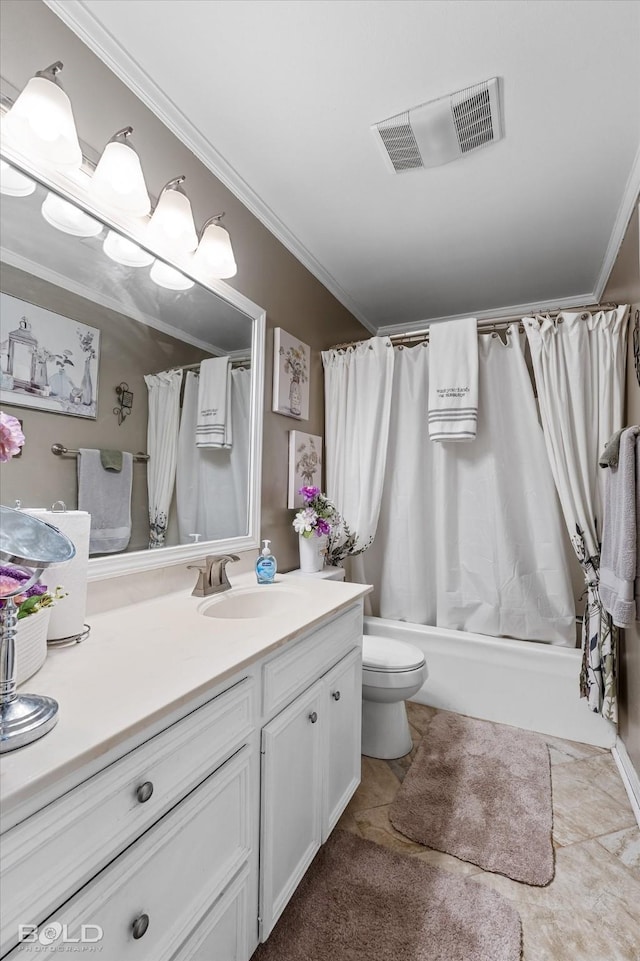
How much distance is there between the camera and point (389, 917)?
1216 mm

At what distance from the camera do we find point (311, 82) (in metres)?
1.44

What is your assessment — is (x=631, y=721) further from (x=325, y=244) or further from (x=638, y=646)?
(x=325, y=244)

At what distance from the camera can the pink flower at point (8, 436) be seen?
2.27 ft

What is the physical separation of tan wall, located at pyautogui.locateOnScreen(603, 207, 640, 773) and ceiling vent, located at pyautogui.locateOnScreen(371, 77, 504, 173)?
811 mm

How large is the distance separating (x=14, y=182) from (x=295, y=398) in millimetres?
1416

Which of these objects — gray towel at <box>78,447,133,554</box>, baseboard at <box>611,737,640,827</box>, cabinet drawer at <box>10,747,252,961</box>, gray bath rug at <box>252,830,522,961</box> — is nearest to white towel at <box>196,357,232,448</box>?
gray towel at <box>78,447,133,554</box>

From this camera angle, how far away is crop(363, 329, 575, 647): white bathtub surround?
2314mm

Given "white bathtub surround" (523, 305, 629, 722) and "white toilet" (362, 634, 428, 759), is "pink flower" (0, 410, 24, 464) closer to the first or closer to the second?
"white toilet" (362, 634, 428, 759)

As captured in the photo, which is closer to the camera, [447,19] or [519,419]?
[447,19]

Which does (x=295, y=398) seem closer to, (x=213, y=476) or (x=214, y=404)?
(x=214, y=404)

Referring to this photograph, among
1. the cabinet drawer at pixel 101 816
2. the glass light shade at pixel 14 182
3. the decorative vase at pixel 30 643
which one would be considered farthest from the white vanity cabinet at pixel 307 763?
the glass light shade at pixel 14 182

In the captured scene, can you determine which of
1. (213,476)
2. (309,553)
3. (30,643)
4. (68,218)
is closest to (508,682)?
(309,553)

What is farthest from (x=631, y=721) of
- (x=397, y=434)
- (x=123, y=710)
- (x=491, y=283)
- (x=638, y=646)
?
(x=491, y=283)

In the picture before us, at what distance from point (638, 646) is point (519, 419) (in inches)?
47.4
